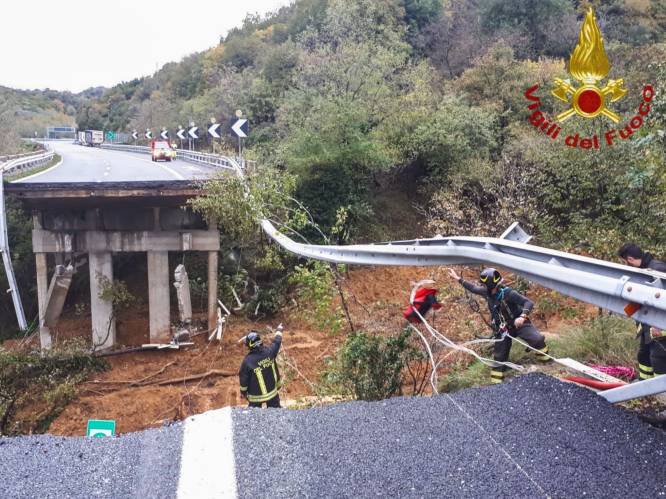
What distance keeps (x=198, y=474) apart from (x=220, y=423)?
30.4 inches

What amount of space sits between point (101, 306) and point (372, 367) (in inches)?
579

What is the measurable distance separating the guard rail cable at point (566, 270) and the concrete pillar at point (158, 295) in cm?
1315

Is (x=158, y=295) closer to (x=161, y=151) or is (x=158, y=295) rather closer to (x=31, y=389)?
(x=31, y=389)

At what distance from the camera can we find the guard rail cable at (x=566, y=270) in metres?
3.32

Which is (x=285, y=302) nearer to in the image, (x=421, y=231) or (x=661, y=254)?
(x=421, y=231)

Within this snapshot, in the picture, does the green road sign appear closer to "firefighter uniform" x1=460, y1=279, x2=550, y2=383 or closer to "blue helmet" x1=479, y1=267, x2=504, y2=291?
"firefighter uniform" x1=460, y1=279, x2=550, y2=383

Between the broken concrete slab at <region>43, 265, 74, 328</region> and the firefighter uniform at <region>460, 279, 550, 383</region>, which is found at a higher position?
the firefighter uniform at <region>460, 279, 550, 383</region>

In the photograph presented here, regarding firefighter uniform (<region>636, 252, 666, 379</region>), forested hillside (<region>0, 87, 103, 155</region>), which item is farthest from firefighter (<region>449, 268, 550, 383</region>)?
forested hillside (<region>0, 87, 103, 155</region>)

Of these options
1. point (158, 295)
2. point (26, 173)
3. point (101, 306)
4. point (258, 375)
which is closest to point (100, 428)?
point (258, 375)

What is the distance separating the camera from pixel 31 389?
11.6 m

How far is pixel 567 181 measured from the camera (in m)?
15.0

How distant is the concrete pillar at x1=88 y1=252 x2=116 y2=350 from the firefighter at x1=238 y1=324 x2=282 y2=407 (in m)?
12.6

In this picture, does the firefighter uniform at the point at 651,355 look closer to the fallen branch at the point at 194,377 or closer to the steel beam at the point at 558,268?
the steel beam at the point at 558,268

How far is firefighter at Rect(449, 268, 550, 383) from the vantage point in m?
6.41
